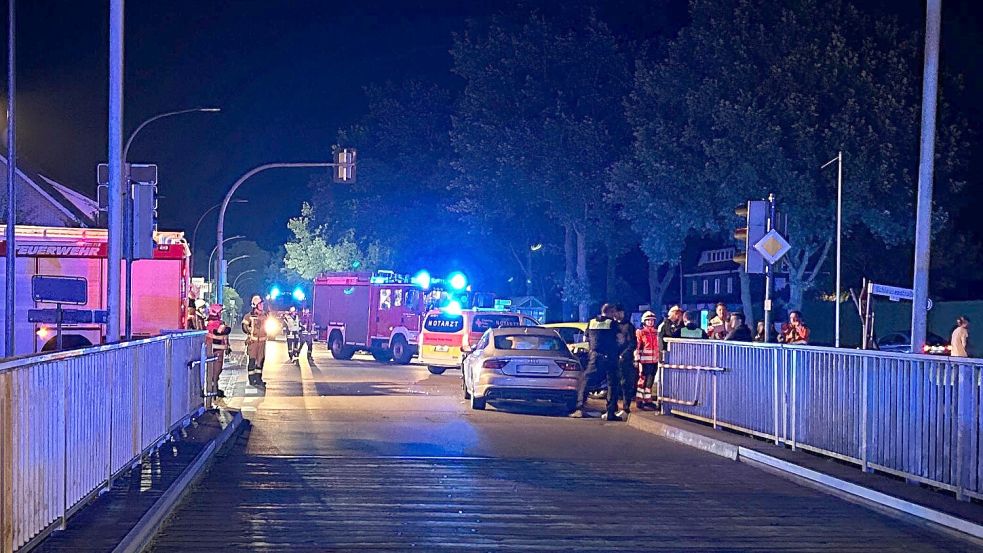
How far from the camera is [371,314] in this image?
130 ft

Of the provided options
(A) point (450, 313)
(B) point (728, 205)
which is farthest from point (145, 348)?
(B) point (728, 205)

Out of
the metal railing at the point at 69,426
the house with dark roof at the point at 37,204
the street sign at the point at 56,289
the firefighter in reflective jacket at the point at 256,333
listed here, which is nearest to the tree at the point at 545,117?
the house with dark roof at the point at 37,204

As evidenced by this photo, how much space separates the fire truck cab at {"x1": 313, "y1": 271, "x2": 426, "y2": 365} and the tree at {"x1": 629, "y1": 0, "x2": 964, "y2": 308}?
34.2 ft

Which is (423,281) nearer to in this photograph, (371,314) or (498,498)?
(371,314)

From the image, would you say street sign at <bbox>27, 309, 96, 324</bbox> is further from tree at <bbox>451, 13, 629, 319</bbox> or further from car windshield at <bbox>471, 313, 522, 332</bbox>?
tree at <bbox>451, 13, 629, 319</bbox>

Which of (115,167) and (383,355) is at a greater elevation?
(115,167)

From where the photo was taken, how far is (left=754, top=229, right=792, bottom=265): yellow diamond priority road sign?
16.5 m

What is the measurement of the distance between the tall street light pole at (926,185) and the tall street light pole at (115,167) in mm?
9436

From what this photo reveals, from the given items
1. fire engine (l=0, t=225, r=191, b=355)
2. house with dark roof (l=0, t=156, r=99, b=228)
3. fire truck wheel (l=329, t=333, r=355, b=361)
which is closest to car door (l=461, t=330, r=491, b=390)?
fire engine (l=0, t=225, r=191, b=355)

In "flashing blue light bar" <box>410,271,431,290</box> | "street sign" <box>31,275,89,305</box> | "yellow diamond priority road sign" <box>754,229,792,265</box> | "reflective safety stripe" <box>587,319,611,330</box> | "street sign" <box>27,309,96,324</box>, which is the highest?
"yellow diamond priority road sign" <box>754,229,792,265</box>

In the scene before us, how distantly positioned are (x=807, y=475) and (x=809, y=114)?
26541mm

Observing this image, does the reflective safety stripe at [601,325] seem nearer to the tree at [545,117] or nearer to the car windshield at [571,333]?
the car windshield at [571,333]

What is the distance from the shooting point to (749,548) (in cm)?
894

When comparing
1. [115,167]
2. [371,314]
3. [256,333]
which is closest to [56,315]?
[115,167]
